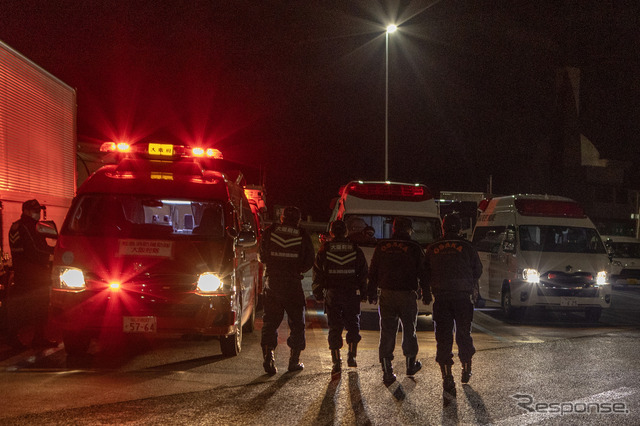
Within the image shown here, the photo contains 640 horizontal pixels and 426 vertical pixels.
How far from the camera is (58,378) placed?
25.3ft

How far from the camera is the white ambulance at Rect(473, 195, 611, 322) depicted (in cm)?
1430

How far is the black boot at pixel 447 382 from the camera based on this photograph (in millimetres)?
7297

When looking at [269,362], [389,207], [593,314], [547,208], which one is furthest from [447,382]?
[547,208]

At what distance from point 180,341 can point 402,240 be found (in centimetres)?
414

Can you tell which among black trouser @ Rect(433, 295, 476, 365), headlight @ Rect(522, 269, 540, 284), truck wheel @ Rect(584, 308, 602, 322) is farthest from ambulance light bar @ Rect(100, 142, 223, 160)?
truck wheel @ Rect(584, 308, 602, 322)

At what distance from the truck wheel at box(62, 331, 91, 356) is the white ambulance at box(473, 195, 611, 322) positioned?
862 centimetres

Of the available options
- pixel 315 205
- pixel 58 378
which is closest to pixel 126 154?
pixel 58 378

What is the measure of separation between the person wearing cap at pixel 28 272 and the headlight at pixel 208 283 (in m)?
2.41

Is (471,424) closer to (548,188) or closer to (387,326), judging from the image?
(387,326)

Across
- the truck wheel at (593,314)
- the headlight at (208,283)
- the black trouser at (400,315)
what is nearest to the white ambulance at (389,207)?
the truck wheel at (593,314)

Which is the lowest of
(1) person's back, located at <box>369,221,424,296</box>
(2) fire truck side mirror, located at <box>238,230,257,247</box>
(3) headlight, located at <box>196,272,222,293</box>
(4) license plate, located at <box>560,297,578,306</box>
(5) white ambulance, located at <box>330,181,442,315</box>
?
(4) license plate, located at <box>560,297,578,306</box>

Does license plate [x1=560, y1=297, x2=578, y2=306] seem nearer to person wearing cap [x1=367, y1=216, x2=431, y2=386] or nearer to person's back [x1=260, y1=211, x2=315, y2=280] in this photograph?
person wearing cap [x1=367, y1=216, x2=431, y2=386]

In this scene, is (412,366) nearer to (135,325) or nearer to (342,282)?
(342,282)

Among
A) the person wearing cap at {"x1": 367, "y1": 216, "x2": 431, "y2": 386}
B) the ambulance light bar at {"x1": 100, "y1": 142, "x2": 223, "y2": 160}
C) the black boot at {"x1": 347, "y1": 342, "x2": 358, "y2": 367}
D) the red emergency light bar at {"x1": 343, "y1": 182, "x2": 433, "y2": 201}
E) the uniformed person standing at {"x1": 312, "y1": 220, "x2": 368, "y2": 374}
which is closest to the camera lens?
the person wearing cap at {"x1": 367, "y1": 216, "x2": 431, "y2": 386}
